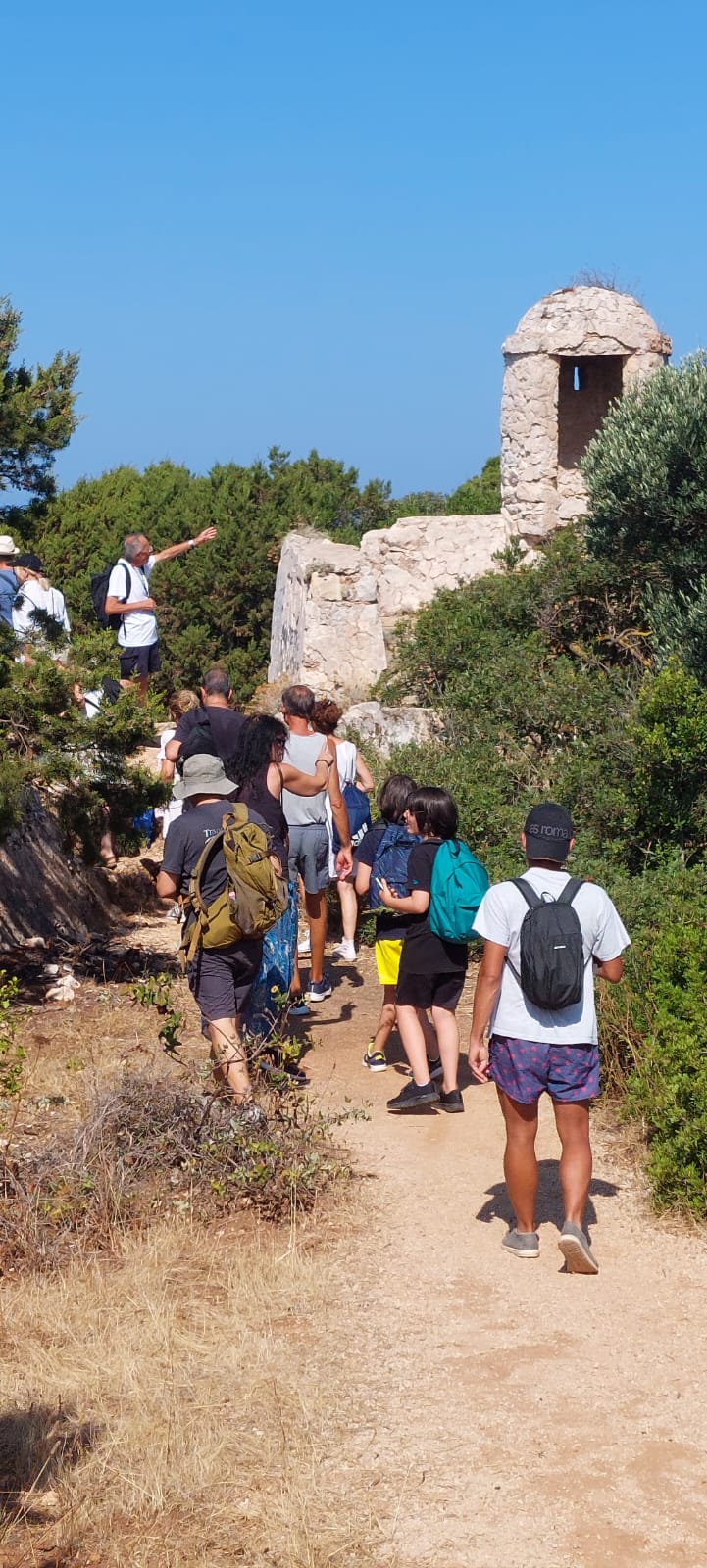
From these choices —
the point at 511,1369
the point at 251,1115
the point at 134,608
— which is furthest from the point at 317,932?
the point at 511,1369

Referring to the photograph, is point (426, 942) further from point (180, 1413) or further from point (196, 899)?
point (180, 1413)

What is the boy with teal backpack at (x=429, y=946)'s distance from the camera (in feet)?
22.6

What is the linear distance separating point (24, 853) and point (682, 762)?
4317 mm

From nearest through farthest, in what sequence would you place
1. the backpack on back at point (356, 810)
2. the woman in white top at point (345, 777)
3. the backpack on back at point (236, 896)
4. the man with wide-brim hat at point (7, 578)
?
1. the backpack on back at point (236, 896)
2. the woman in white top at point (345, 777)
3. the backpack on back at point (356, 810)
4. the man with wide-brim hat at point (7, 578)

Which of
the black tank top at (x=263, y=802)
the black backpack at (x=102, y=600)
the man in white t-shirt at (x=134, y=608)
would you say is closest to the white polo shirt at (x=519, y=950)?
the black tank top at (x=263, y=802)

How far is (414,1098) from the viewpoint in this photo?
700cm

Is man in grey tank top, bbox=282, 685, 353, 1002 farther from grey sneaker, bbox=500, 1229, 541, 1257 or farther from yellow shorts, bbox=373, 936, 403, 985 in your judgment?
grey sneaker, bbox=500, 1229, 541, 1257

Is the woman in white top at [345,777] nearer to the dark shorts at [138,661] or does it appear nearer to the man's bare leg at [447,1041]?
the man's bare leg at [447,1041]

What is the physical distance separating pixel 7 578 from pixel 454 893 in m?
4.77

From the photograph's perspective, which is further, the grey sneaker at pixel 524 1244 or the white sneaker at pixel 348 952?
the white sneaker at pixel 348 952

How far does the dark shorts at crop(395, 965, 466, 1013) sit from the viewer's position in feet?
22.9

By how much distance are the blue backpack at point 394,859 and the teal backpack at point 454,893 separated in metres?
0.28

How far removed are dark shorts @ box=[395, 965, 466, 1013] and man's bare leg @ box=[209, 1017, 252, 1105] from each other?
90 centimetres

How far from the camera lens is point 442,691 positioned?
12.9 metres
